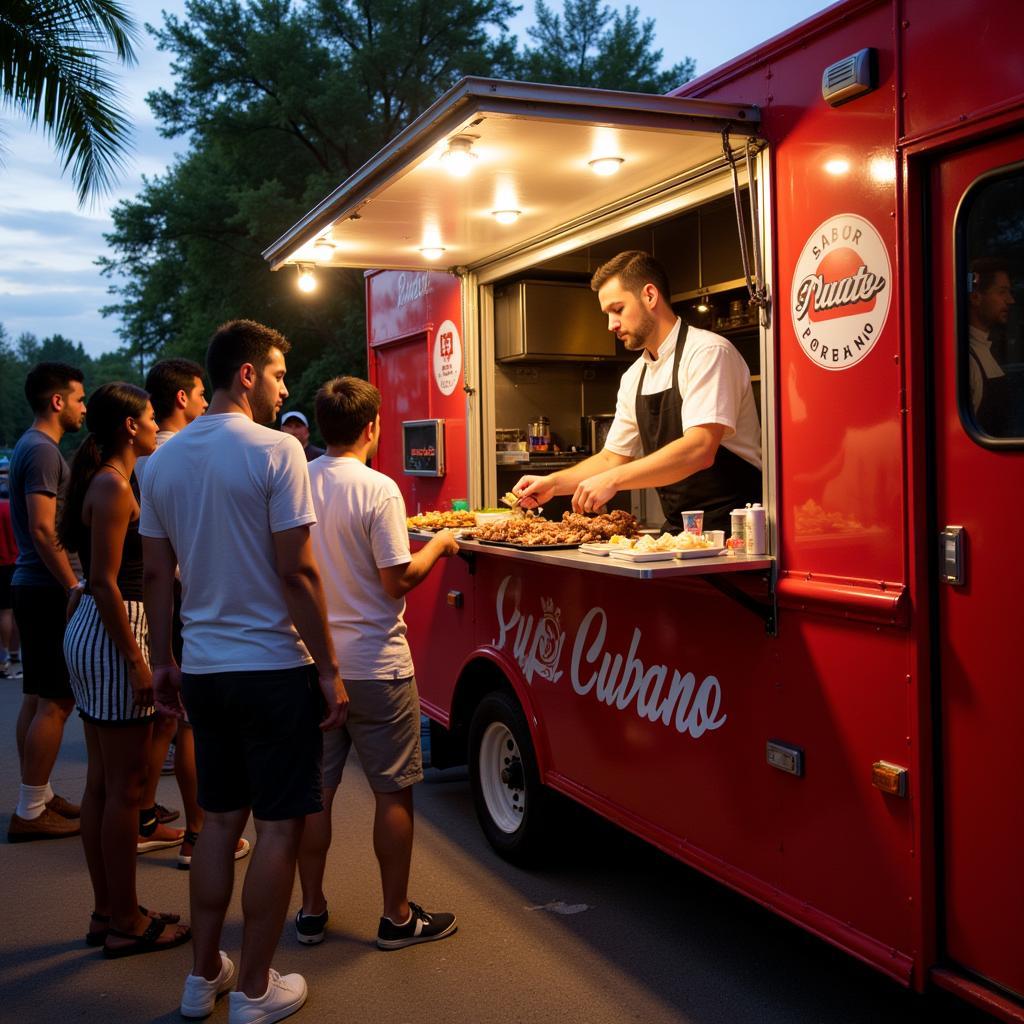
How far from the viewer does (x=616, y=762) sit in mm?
3957

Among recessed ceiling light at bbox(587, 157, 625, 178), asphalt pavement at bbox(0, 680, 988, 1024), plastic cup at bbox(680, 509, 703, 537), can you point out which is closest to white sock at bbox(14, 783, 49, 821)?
asphalt pavement at bbox(0, 680, 988, 1024)

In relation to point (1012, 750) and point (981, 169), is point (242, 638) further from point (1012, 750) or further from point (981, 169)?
point (981, 169)

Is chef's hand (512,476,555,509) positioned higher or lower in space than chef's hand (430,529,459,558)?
higher

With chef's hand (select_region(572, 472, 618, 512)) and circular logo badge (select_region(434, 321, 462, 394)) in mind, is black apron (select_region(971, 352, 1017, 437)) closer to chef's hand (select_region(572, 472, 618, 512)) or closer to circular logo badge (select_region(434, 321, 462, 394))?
chef's hand (select_region(572, 472, 618, 512))

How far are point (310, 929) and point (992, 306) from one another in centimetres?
310

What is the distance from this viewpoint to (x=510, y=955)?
3789 millimetres

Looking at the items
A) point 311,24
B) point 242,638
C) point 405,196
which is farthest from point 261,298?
point 242,638

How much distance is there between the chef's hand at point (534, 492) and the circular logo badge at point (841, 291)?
1.78 metres

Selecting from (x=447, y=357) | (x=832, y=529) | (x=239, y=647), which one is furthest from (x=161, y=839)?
(x=832, y=529)

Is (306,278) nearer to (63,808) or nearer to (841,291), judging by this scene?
(63,808)

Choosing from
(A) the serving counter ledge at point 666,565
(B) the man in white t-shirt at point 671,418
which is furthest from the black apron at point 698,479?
(A) the serving counter ledge at point 666,565

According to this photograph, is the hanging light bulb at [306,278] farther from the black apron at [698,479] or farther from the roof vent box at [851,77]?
the roof vent box at [851,77]

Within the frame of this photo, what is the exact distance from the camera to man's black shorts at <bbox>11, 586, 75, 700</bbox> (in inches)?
203

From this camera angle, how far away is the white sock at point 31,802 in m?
5.16
